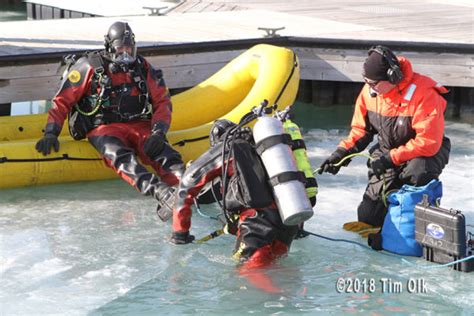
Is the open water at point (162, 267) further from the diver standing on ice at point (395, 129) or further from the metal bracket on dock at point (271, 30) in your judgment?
the metal bracket on dock at point (271, 30)

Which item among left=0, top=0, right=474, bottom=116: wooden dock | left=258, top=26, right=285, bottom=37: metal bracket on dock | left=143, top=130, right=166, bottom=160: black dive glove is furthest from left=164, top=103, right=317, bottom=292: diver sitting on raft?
left=258, top=26, right=285, bottom=37: metal bracket on dock

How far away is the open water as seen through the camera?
5.22m

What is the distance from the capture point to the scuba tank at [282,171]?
5.13 m

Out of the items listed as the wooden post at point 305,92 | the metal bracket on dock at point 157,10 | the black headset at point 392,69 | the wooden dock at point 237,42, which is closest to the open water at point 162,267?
the black headset at point 392,69

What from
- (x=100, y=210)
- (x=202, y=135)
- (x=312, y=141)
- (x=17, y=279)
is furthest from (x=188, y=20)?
(x=17, y=279)

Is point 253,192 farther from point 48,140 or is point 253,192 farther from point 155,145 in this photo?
point 48,140

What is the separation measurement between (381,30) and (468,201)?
158 inches

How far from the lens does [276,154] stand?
5242 mm

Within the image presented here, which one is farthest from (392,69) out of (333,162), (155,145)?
(155,145)

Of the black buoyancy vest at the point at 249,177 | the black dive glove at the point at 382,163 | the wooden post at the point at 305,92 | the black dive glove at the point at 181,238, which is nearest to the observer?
the black buoyancy vest at the point at 249,177

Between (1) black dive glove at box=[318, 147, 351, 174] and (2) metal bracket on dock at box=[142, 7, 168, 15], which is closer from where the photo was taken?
(1) black dive glove at box=[318, 147, 351, 174]

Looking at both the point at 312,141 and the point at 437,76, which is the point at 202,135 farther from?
the point at 437,76

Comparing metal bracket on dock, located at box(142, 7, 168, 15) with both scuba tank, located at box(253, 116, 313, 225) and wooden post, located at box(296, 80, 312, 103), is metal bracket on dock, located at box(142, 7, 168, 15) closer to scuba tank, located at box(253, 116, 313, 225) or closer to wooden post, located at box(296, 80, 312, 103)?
wooden post, located at box(296, 80, 312, 103)

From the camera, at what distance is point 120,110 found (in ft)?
23.8
